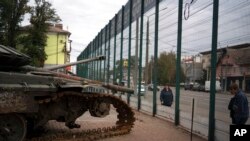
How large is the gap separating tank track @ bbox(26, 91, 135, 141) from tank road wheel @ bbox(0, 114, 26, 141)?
542 millimetres

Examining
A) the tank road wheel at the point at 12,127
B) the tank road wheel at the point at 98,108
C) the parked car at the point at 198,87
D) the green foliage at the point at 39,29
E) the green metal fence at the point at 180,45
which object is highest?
the green foliage at the point at 39,29

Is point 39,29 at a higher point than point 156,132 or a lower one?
higher

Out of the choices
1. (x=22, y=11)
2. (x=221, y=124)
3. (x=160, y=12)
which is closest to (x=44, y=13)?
(x=22, y=11)

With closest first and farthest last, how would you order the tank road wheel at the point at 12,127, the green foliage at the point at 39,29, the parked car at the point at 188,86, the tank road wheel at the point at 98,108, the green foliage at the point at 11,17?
1. the tank road wheel at the point at 12,127
2. the tank road wheel at the point at 98,108
3. the parked car at the point at 188,86
4. the green foliage at the point at 11,17
5. the green foliage at the point at 39,29

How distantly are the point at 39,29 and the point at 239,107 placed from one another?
133ft

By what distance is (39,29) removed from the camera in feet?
162

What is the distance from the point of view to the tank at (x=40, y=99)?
1093cm

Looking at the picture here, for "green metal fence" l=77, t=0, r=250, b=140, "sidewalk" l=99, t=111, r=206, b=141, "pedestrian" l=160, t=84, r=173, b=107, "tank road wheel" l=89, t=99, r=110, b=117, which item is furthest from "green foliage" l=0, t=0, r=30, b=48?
"tank road wheel" l=89, t=99, r=110, b=117

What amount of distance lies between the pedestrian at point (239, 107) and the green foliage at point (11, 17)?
36675mm

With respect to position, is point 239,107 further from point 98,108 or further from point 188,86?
point 98,108

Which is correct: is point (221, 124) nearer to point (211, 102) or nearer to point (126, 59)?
point (211, 102)

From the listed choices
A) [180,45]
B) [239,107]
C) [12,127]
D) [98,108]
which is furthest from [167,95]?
[12,127]

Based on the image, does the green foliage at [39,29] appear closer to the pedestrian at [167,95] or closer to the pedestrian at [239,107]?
the pedestrian at [167,95]

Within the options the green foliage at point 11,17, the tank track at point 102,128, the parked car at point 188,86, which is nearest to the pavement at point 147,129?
the tank track at point 102,128
